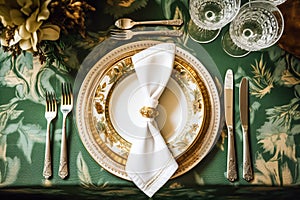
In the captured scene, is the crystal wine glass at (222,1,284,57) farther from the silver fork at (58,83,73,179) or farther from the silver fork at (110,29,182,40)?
the silver fork at (58,83,73,179)

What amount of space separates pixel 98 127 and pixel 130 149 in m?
0.09

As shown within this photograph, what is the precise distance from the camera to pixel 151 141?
0.92 m

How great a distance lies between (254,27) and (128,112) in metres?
0.33

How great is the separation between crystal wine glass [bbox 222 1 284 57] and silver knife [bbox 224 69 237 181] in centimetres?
6

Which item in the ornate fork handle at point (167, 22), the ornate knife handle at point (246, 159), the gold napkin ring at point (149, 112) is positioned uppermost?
the ornate fork handle at point (167, 22)

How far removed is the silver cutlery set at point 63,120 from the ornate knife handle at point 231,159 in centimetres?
35

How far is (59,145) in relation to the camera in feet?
3.08

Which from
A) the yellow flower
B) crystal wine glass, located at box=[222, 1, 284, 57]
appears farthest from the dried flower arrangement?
crystal wine glass, located at box=[222, 1, 284, 57]

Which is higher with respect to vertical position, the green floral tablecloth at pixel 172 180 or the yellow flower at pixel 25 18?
the yellow flower at pixel 25 18

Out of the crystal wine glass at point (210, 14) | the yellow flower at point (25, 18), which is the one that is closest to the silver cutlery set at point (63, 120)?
the yellow flower at point (25, 18)

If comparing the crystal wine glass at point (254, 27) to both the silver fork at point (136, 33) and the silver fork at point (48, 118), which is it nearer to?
the silver fork at point (136, 33)

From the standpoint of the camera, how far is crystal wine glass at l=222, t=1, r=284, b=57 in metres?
0.92

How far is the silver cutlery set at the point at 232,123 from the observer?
A: 2.95ft

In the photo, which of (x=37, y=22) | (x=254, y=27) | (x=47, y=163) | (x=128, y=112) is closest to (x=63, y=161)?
(x=47, y=163)
